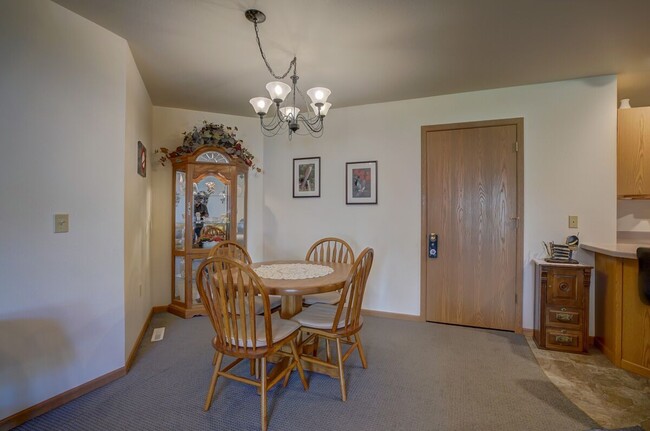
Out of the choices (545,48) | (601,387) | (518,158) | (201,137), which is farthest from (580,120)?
(201,137)

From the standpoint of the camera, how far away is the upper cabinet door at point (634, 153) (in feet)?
8.77

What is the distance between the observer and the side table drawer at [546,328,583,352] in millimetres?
2463

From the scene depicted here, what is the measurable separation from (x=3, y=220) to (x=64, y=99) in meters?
0.77

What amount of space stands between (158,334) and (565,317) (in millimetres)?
3570

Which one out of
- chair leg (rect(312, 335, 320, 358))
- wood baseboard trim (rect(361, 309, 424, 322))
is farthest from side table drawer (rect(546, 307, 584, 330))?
chair leg (rect(312, 335, 320, 358))

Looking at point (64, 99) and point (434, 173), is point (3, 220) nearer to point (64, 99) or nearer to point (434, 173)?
point (64, 99)

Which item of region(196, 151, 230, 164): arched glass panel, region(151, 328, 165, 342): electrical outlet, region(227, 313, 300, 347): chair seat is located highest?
region(196, 151, 230, 164): arched glass panel

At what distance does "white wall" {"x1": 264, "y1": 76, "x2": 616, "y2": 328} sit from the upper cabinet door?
0.46 ft

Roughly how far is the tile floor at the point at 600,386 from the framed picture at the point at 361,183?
2.06m

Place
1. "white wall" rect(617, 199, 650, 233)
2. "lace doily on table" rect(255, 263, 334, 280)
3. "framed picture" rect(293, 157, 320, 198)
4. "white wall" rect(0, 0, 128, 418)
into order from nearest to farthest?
"white wall" rect(0, 0, 128, 418), "lace doily on table" rect(255, 263, 334, 280), "white wall" rect(617, 199, 650, 233), "framed picture" rect(293, 157, 320, 198)

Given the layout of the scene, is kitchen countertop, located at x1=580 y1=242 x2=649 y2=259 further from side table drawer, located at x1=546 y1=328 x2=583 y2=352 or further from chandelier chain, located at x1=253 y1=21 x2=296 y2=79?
chandelier chain, located at x1=253 y1=21 x2=296 y2=79

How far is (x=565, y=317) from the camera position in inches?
98.0

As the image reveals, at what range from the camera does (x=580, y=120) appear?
9.02ft

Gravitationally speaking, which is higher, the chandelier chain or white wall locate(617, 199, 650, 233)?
the chandelier chain
